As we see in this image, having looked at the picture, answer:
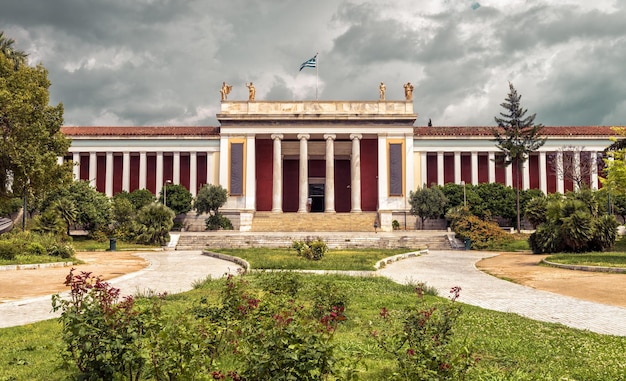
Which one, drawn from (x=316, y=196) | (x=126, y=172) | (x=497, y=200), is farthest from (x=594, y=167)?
(x=126, y=172)

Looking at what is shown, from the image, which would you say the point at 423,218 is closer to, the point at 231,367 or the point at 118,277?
the point at 118,277

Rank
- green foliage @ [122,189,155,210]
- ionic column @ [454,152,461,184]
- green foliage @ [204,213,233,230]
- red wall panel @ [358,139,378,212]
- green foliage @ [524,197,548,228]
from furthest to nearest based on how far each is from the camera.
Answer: red wall panel @ [358,139,378,212]
ionic column @ [454,152,461,184]
green foliage @ [122,189,155,210]
green foliage @ [204,213,233,230]
green foliage @ [524,197,548,228]

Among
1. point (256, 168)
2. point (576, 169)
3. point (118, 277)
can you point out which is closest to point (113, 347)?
point (118, 277)

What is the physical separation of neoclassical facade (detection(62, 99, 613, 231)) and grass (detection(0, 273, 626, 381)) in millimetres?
38543

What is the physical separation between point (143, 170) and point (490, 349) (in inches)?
1952

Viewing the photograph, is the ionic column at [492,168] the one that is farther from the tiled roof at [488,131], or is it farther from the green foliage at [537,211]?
the green foliage at [537,211]

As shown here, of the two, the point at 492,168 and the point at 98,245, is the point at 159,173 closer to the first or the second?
the point at 98,245

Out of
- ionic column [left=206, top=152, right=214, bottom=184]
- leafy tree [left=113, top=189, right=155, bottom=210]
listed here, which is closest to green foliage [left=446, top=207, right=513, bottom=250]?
ionic column [left=206, top=152, right=214, bottom=184]

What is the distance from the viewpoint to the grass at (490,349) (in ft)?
17.4

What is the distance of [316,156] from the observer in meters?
55.3

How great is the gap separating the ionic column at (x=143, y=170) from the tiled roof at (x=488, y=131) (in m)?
28.9

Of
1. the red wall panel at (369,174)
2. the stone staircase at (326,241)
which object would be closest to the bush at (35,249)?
the stone staircase at (326,241)

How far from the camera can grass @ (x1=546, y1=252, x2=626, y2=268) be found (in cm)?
1856

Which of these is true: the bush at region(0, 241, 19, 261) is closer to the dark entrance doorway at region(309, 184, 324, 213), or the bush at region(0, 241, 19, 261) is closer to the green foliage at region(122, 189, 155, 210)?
the green foliage at region(122, 189, 155, 210)
